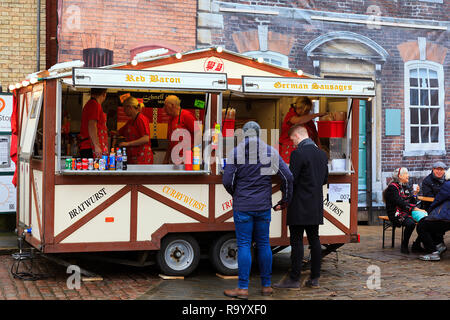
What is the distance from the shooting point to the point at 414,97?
1441 cm

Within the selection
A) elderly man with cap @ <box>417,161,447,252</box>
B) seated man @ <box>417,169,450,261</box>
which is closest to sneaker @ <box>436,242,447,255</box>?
seated man @ <box>417,169,450,261</box>

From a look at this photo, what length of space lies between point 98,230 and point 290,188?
222cm

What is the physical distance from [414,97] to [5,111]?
7.86 meters

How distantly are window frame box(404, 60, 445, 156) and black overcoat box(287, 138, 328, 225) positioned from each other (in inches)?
272

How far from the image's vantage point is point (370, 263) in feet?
32.0

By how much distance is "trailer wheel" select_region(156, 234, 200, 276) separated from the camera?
8500 mm

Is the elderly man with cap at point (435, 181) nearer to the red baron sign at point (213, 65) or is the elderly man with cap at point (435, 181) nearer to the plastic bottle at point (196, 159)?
the red baron sign at point (213, 65)

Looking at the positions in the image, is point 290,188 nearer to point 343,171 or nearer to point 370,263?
point 343,171

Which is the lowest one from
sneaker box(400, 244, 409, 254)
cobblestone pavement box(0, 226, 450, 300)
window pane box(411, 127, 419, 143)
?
cobblestone pavement box(0, 226, 450, 300)

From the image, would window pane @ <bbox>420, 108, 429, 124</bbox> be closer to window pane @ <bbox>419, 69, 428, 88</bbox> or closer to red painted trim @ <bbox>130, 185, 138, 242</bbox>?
window pane @ <bbox>419, 69, 428, 88</bbox>

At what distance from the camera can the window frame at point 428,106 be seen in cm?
1431

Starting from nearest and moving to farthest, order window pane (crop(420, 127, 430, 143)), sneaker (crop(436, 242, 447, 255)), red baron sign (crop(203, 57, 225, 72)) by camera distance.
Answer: red baron sign (crop(203, 57, 225, 72)) → sneaker (crop(436, 242, 447, 255)) → window pane (crop(420, 127, 430, 143))

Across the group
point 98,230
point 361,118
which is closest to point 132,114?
point 98,230
